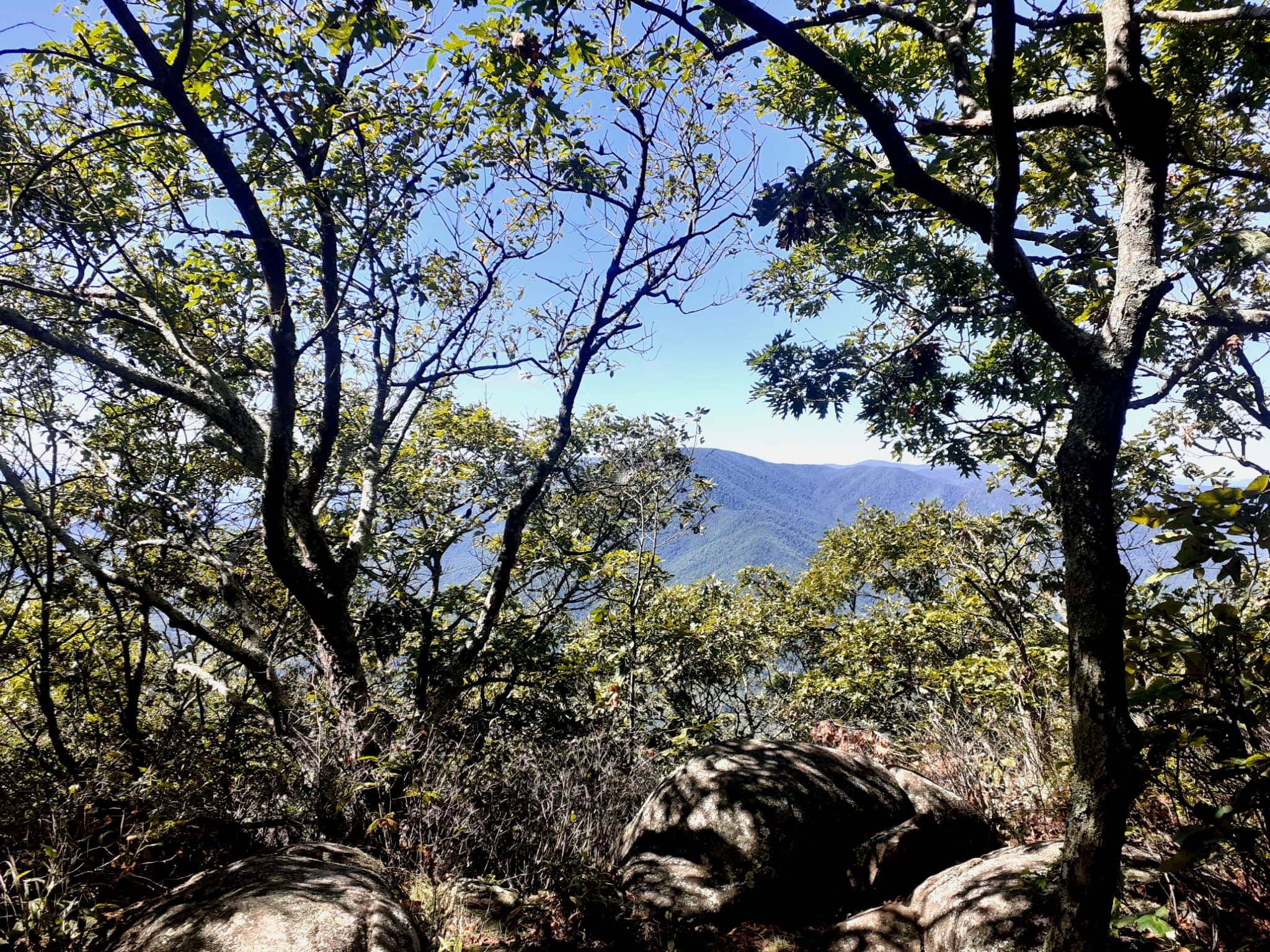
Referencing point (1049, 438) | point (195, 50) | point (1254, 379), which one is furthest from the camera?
point (1049, 438)

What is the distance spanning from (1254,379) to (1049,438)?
2.28m

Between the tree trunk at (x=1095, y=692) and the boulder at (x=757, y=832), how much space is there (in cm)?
292

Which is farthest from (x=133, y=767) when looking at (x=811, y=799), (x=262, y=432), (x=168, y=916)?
(x=811, y=799)

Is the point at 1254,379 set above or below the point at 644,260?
below

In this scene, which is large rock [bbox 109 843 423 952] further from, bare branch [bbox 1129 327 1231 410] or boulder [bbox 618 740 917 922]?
bare branch [bbox 1129 327 1231 410]

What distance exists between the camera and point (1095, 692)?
2221mm

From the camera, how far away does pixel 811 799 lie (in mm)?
5199

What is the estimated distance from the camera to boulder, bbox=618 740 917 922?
4.58m

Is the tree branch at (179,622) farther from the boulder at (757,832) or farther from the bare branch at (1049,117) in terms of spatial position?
the bare branch at (1049,117)

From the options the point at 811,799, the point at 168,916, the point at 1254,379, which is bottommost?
the point at 811,799

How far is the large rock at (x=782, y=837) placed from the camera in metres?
4.61

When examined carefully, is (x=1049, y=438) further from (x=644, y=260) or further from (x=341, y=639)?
(x=341, y=639)

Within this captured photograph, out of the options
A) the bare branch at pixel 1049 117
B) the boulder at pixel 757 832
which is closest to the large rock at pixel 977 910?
the boulder at pixel 757 832

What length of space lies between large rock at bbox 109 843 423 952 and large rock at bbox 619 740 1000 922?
217 centimetres
